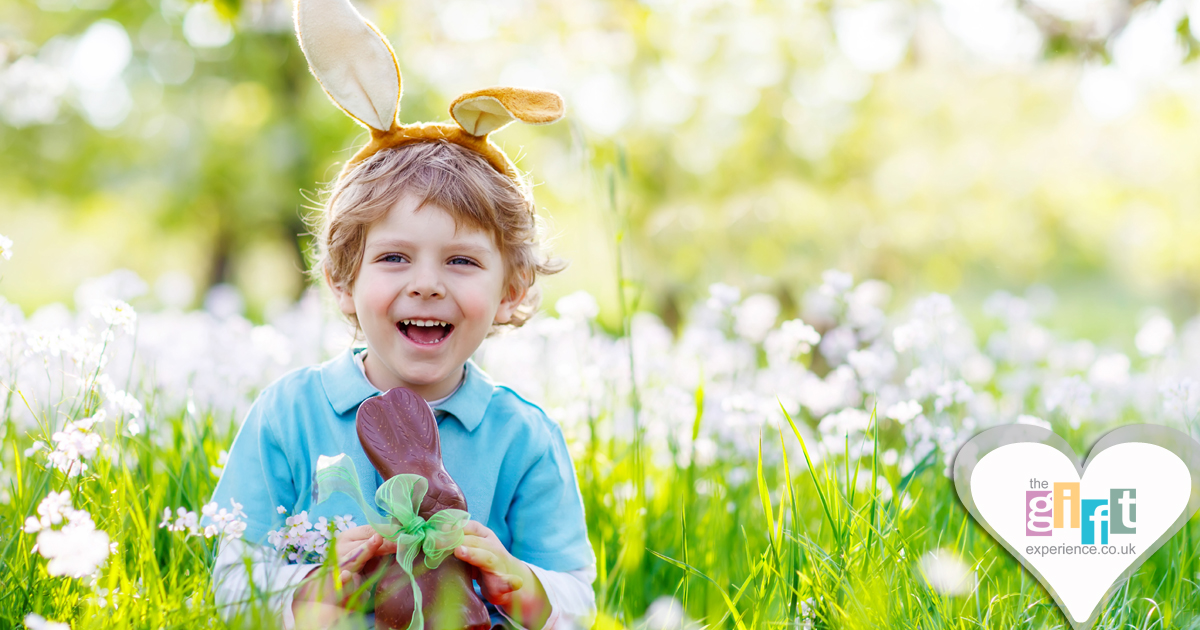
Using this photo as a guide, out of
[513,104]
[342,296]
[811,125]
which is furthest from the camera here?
[811,125]

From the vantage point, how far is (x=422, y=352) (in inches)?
75.6

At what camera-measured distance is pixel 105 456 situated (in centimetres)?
197

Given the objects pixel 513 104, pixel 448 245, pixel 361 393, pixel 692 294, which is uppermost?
pixel 692 294

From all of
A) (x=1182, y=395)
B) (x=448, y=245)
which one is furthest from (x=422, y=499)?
(x=1182, y=395)

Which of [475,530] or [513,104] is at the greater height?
[513,104]

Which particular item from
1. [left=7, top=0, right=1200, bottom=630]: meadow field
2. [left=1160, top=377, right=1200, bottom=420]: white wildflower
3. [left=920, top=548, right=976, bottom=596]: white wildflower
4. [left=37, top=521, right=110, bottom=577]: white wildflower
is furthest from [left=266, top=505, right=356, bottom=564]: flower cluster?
[left=1160, top=377, right=1200, bottom=420]: white wildflower

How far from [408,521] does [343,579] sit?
191mm

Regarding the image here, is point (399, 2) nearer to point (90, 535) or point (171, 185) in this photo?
point (171, 185)

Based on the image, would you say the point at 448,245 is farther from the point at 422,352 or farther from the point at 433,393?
the point at 433,393

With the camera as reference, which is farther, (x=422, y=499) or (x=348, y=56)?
(x=348, y=56)

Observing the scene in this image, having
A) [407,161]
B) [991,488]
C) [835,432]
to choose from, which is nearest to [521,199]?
[407,161]

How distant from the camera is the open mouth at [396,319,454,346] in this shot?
1.93 metres

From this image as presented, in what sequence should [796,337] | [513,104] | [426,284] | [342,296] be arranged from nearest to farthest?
[426,284] < [513,104] < [342,296] < [796,337]

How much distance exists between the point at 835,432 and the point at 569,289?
15663 mm
